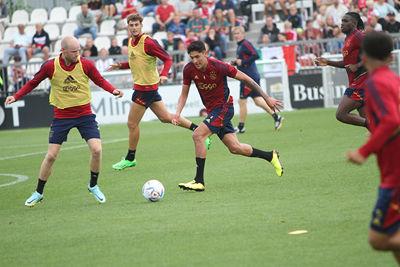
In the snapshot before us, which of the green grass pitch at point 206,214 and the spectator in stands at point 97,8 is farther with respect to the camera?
the spectator in stands at point 97,8

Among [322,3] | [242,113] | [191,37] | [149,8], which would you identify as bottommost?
[242,113]

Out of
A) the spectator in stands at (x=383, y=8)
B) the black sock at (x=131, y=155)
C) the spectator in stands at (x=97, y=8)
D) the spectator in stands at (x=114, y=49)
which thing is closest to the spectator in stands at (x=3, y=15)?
the spectator in stands at (x=97, y=8)

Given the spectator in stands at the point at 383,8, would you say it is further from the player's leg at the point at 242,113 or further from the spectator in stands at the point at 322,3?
the player's leg at the point at 242,113

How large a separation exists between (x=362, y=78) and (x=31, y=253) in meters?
6.22

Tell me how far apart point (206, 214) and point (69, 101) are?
2.49 metres

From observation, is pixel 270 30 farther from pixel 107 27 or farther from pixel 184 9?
pixel 107 27

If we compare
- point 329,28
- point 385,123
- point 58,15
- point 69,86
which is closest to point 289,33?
point 329,28

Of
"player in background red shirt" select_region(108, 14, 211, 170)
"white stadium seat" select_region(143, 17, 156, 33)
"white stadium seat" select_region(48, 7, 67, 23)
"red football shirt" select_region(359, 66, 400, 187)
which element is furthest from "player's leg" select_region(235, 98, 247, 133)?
"white stadium seat" select_region(48, 7, 67, 23)

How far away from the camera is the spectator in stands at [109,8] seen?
28.0 meters

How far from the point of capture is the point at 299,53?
22844 millimetres

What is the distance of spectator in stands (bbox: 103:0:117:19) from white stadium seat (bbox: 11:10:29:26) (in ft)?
13.1

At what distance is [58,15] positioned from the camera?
29391 millimetres

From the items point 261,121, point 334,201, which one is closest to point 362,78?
point 334,201

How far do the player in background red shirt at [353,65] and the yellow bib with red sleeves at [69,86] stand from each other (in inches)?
143
